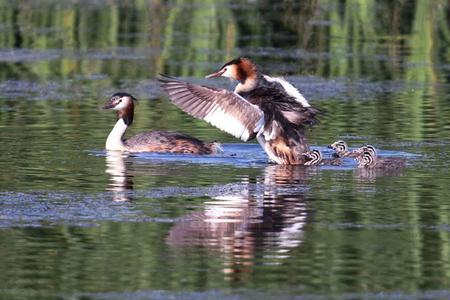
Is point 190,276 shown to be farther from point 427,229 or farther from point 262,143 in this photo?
point 262,143

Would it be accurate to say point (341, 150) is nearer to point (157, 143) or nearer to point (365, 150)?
point (365, 150)

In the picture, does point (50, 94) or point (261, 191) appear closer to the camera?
point (261, 191)

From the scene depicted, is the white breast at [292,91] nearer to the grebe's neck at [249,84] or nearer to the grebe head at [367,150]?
the grebe's neck at [249,84]

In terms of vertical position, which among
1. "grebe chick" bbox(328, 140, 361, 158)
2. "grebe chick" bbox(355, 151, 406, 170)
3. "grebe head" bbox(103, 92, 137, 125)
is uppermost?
"grebe head" bbox(103, 92, 137, 125)

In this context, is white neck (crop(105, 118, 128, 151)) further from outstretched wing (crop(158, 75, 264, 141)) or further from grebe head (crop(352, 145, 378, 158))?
grebe head (crop(352, 145, 378, 158))

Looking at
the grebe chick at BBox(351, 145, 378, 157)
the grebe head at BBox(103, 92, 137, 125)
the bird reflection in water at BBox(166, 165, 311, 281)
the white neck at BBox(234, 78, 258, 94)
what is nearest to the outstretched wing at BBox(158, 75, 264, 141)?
the white neck at BBox(234, 78, 258, 94)

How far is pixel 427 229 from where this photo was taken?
31.1 feet

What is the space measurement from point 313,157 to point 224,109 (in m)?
0.98

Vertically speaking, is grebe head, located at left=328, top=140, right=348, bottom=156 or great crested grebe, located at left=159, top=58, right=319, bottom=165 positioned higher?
great crested grebe, located at left=159, top=58, right=319, bottom=165

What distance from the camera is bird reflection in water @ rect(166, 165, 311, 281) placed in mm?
8617

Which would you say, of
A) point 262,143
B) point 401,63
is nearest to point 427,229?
point 262,143

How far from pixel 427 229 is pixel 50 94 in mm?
9512

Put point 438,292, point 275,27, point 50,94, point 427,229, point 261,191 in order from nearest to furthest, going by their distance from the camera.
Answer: point 438,292 < point 427,229 < point 261,191 < point 50,94 < point 275,27

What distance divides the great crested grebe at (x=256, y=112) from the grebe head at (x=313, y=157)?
0.25 ft
